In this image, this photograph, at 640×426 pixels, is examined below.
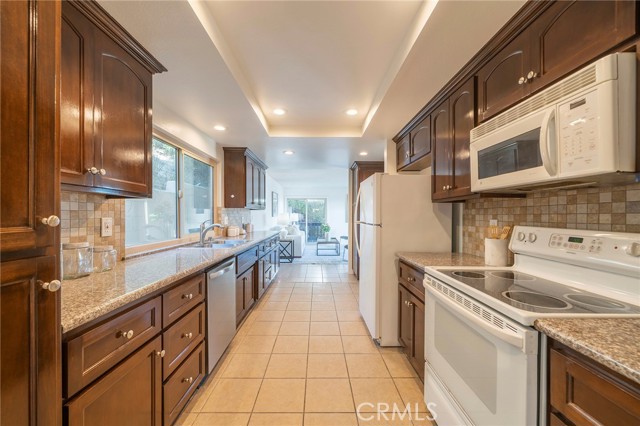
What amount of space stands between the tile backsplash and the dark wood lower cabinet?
2.18 metres

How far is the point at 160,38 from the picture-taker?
1.40 meters

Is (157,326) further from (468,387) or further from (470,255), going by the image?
(470,255)

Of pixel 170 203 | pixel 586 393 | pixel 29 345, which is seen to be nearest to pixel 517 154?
pixel 586 393

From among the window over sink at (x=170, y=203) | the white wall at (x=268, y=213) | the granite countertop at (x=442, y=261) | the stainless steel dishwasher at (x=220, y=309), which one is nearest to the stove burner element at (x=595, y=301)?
the granite countertop at (x=442, y=261)

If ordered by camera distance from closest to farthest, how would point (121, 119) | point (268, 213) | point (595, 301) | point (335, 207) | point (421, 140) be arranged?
point (595, 301) → point (121, 119) → point (421, 140) → point (268, 213) → point (335, 207)

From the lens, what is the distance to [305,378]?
186 cm

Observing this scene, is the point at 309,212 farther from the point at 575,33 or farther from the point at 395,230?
the point at 575,33

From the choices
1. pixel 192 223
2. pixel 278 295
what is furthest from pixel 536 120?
pixel 278 295

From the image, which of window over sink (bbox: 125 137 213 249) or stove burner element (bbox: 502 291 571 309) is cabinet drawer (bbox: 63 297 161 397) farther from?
stove burner element (bbox: 502 291 571 309)

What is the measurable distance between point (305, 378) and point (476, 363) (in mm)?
1254

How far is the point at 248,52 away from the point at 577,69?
1.79 m

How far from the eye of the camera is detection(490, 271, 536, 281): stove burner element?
1330mm

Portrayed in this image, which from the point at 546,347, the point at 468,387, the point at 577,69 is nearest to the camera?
the point at 546,347

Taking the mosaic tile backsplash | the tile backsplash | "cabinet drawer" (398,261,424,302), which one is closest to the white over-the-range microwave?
the mosaic tile backsplash
